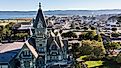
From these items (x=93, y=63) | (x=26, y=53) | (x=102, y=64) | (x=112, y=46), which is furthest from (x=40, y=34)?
(x=112, y=46)

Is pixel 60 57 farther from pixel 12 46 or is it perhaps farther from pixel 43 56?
pixel 12 46

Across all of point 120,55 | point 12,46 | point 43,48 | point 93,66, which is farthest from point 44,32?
point 120,55

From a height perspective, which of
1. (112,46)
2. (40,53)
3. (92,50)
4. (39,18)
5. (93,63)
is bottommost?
(112,46)

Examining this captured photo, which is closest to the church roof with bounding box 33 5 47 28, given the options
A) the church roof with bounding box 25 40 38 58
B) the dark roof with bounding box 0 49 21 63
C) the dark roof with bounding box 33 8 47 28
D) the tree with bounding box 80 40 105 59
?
the dark roof with bounding box 33 8 47 28

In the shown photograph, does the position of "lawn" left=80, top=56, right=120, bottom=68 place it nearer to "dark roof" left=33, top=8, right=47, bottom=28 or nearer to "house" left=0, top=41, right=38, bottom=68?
"dark roof" left=33, top=8, right=47, bottom=28

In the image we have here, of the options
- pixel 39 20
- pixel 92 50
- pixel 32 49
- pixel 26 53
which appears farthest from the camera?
pixel 92 50

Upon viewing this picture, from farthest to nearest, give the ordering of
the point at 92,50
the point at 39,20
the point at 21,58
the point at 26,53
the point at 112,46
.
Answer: the point at 112,46 < the point at 92,50 < the point at 39,20 < the point at 21,58 < the point at 26,53

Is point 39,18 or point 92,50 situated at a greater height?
point 39,18

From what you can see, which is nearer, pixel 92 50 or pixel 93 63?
pixel 93 63

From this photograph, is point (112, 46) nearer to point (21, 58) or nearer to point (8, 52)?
point (8, 52)

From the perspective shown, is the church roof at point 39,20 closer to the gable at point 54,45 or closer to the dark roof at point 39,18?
the dark roof at point 39,18
